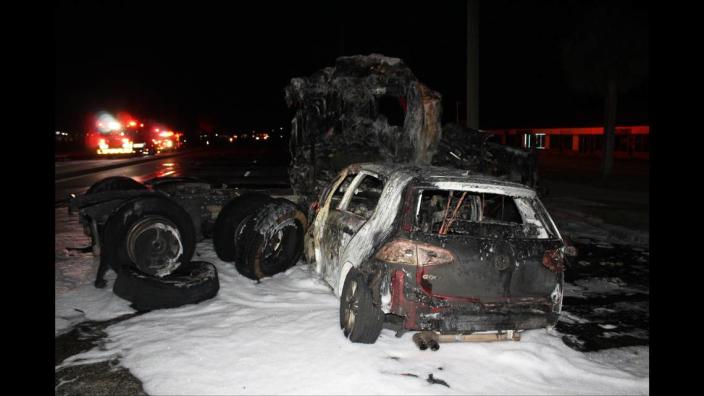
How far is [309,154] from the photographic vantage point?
1107 cm

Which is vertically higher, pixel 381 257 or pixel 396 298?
pixel 381 257

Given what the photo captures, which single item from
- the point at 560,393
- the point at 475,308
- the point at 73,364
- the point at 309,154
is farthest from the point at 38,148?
the point at 309,154

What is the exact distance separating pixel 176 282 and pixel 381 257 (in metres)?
2.65

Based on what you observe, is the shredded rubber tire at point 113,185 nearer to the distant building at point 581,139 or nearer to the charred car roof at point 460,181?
the charred car roof at point 460,181

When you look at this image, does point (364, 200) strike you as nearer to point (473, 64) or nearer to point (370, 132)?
point (370, 132)

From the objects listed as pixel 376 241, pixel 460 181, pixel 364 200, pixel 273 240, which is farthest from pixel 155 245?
pixel 460 181

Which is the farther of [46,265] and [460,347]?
[460,347]

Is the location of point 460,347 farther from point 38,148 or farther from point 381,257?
point 38,148

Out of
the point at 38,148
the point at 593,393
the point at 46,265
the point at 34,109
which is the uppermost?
the point at 34,109

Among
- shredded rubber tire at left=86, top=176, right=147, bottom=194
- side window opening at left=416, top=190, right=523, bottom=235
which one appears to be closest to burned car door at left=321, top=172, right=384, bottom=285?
side window opening at left=416, top=190, right=523, bottom=235

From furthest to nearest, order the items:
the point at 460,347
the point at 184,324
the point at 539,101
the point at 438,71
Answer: the point at 539,101 < the point at 438,71 < the point at 184,324 < the point at 460,347

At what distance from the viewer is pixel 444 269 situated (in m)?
4.29

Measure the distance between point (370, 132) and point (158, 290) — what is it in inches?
271

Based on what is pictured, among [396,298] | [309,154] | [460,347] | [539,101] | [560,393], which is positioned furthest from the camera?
[539,101]
